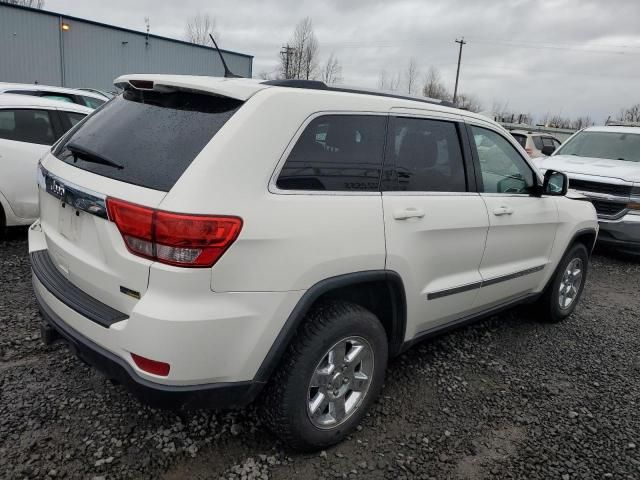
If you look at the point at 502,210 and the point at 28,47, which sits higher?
the point at 28,47

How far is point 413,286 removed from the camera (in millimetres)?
2783

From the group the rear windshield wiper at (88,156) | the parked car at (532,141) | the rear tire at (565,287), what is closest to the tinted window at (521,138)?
the parked car at (532,141)

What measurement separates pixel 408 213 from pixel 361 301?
0.53 metres

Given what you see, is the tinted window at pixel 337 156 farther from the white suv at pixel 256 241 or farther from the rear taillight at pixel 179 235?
the rear taillight at pixel 179 235

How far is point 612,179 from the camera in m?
6.75

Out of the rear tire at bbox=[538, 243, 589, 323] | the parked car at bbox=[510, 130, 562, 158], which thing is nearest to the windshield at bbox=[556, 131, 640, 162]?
the rear tire at bbox=[538, 243, 589, 323]

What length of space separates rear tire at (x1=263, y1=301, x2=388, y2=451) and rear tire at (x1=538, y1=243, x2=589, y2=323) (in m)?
2.27

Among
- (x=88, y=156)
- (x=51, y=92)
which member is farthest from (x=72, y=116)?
(x=88, y=156)

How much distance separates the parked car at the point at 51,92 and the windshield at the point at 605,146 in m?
7.81

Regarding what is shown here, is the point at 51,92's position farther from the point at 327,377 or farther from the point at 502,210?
the point at 327,377

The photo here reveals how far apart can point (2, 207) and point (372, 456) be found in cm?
Result: 462

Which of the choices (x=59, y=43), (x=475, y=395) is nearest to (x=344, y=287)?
(x=475, y=395)

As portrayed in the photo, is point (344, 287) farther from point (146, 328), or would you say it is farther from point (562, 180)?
point (562, 180)

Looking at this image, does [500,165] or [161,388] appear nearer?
[161,388]
